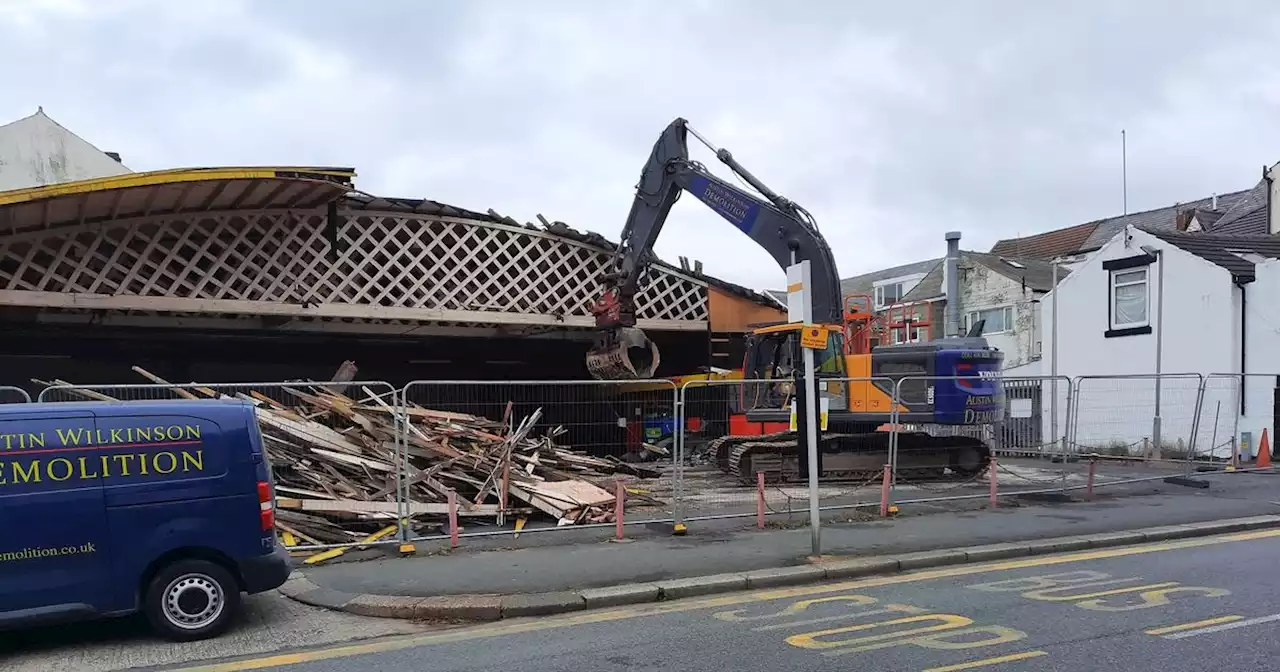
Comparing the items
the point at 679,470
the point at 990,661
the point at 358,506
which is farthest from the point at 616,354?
the point at 990,661

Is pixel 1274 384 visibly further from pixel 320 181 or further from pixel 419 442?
pixel 320 181

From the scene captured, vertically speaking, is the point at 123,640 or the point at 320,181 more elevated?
the point at 320,181

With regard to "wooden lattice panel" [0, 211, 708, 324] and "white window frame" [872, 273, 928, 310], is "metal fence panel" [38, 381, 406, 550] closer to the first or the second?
"wooden lattice panel" [0, 211, 708, 324]

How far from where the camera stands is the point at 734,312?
926 inches

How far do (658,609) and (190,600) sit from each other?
3.52m

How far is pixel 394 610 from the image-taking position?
7.10 metres

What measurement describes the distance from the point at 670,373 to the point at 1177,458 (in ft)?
41.2

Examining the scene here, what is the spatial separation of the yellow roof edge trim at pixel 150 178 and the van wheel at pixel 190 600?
998cm

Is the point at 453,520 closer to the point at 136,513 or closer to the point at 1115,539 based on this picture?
the point at 136,513

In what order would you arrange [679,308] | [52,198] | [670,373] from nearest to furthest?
[52,198]
[679,308]
[670,373]

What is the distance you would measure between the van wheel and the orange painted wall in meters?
17.5

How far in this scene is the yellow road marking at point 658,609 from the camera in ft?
19.8

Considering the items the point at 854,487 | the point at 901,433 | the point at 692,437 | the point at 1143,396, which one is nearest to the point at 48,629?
the point at 692,437

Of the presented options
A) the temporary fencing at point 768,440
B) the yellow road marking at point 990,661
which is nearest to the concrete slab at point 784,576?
the yellow road marking at point 990,661
